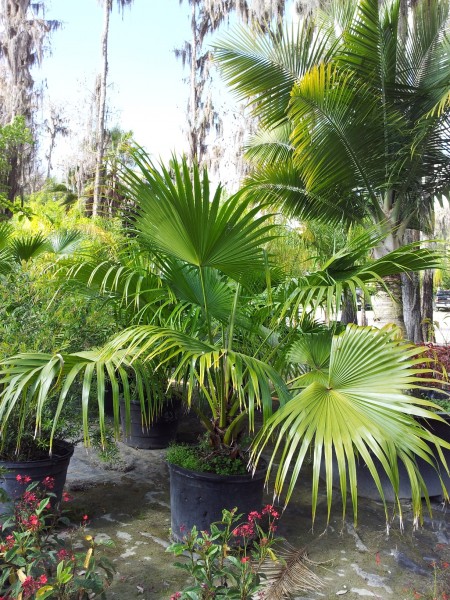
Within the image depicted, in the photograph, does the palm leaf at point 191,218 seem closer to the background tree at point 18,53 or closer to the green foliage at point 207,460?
the green foliage at point 207,460

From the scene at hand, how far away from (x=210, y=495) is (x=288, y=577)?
1.93 ft

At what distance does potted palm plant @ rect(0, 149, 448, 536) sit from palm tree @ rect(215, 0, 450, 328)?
1450 millimetres

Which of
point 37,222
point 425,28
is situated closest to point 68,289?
point 425,28

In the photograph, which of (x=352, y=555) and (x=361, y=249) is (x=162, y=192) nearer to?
(x=361, y=249)

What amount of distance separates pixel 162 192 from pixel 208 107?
19.7m

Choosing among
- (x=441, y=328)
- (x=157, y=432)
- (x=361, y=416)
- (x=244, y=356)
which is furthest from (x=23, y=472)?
(x=441, y=328)

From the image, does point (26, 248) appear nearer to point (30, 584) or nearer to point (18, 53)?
point (30, 584)

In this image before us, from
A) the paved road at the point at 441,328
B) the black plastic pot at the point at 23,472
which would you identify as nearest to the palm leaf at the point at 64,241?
the black plastic pot at the point at 23,472

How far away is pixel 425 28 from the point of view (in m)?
4.54

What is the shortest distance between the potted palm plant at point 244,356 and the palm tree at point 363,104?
145cm

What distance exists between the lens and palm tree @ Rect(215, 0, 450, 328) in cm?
412

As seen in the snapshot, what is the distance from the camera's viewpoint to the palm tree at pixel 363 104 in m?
4.12

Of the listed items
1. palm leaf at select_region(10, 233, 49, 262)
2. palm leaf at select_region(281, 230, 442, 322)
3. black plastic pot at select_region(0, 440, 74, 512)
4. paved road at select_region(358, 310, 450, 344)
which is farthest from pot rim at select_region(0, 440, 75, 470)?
paved road at select_region(358, 310, 450, 344)

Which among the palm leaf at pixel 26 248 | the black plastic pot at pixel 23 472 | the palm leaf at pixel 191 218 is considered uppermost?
the palm leaf at pixel 26 248
